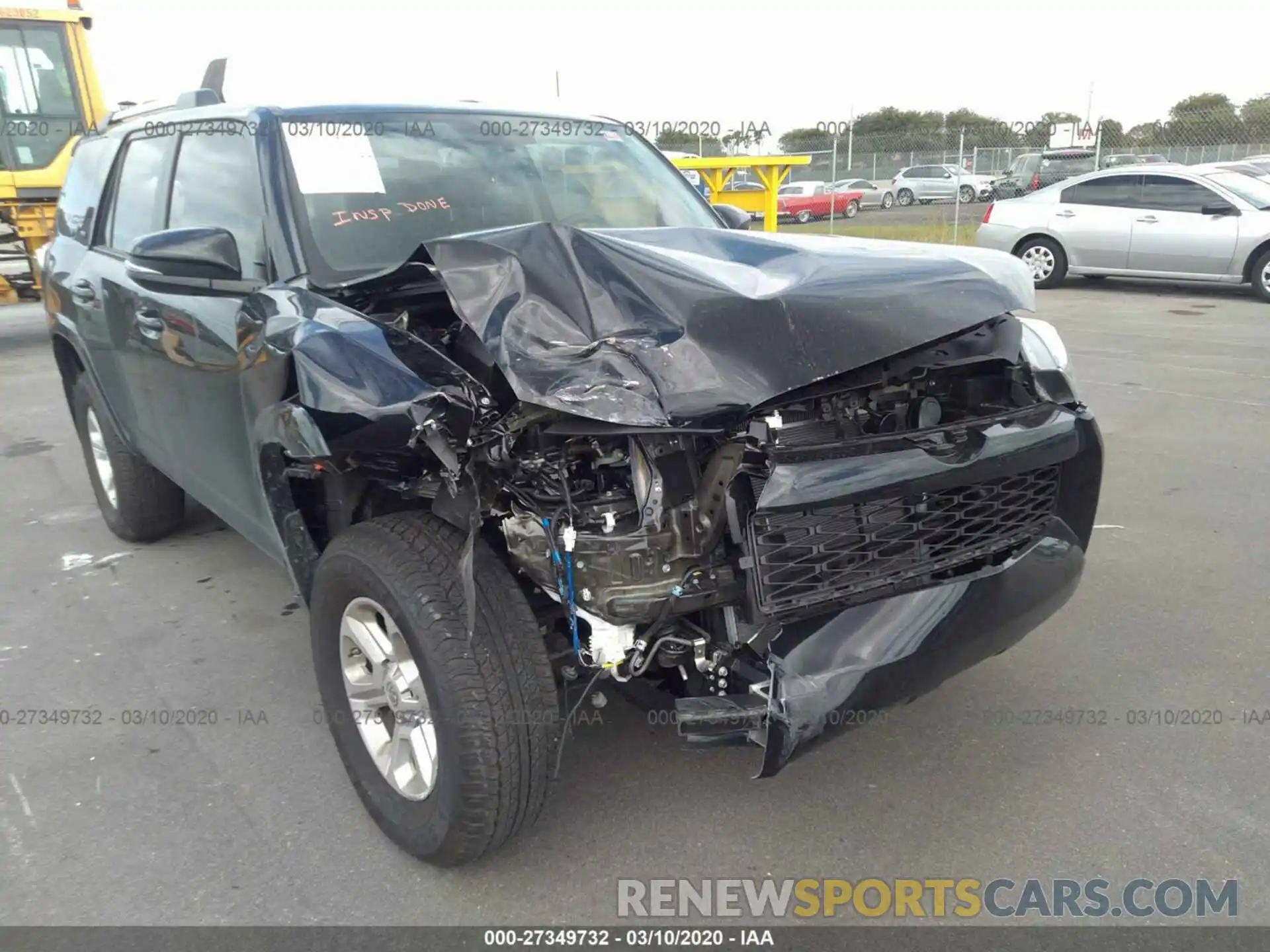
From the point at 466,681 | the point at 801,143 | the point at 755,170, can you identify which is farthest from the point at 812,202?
the point at 466,681

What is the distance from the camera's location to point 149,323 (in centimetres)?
367

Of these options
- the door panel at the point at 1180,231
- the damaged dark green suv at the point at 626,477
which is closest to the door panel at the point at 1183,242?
the door panel at the point at 1180,231

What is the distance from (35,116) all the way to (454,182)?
10.8 meters

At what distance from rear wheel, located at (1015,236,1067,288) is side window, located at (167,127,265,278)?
11.7 metres

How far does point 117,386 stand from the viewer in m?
4.23

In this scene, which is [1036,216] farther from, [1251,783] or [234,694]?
[234,694]

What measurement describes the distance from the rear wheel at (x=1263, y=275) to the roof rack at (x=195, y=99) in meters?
11.5

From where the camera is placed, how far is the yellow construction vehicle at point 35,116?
11297 mm

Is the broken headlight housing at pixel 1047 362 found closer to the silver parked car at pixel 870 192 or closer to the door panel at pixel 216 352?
the door panel at pixel 216 352

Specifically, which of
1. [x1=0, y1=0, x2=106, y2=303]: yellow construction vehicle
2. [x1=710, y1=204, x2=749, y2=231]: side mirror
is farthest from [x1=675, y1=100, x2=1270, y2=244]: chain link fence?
[x1=710, y1=204, x2=749, y2=231]: side mirror

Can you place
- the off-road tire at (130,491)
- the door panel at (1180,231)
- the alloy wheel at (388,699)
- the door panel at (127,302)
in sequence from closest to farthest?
the alloy wheel at (388,699) < the door panel at (127,302) < the off-road tire at (130,491) < the door panel at (1180,231)

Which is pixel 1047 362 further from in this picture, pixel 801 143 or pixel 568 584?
pixel 801 143

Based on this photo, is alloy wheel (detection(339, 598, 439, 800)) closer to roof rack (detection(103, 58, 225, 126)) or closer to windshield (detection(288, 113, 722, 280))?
windshield (detection(288, 113, 722, 280))

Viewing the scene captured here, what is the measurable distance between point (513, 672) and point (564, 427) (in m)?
0.59
